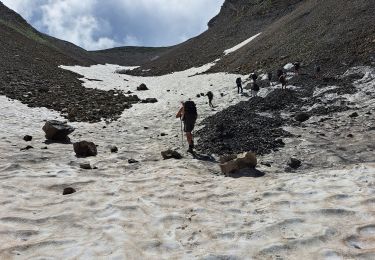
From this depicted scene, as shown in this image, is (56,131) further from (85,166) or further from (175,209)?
(175,209)

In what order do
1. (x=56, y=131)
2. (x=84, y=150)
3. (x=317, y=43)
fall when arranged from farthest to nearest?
(x=317, y=43)
(x=56, y=131)
(x=84, y=150)

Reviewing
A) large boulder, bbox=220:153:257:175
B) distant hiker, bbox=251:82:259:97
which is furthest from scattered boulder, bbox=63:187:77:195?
distant hiker, bbox=251:82:259:97

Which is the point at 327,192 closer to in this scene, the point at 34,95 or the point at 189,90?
the point at 34,95

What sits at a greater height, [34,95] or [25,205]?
[34,95]

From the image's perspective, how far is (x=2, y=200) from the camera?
863 centimetres

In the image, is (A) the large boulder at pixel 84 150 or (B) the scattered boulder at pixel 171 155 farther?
(A) the large boulder at pixel 84 150

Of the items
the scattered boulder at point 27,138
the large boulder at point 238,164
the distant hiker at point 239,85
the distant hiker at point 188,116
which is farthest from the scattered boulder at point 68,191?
the distant hiker at point 239,85

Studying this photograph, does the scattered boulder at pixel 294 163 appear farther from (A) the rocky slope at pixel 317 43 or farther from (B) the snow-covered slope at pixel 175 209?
(A) the rocky slope at pixel 317 43

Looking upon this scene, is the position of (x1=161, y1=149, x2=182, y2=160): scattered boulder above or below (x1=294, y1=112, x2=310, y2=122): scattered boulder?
below

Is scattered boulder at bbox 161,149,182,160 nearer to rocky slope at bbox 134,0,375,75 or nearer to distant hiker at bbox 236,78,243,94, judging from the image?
distant hiker at bbox 236,78,243,94

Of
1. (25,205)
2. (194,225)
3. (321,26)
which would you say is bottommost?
(194,225)

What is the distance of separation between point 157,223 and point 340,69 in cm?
1930

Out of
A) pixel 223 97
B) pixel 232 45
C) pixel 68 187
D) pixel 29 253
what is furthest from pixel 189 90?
pixel 232 45

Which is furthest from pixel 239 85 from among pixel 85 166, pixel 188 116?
pixel 85 166
